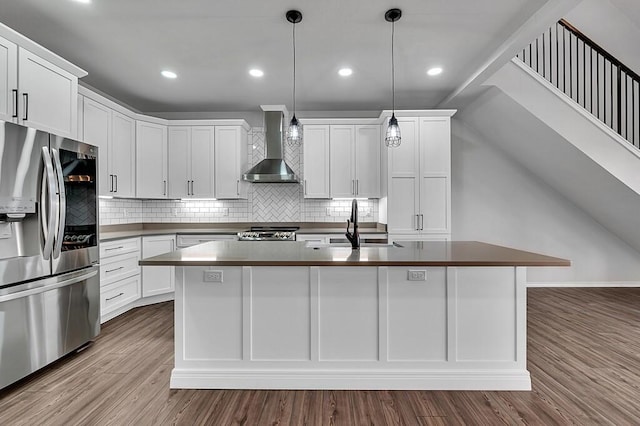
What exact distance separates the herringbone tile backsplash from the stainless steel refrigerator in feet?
7.54

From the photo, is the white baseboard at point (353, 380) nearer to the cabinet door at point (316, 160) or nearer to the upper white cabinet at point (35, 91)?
the upper white cabinet at point (35, 91)

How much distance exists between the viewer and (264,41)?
3.28 meters

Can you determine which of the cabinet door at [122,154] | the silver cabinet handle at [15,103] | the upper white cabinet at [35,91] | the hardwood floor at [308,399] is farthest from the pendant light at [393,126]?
the cabinet door at [122,154]

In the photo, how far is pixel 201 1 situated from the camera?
8.71ft

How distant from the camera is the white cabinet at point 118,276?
3.69 m

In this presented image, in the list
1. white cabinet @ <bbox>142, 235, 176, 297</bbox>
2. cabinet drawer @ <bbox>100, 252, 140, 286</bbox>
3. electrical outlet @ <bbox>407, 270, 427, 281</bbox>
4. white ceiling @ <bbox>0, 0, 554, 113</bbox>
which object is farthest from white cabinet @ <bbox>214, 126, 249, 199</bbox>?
electrical outlet @ <bbox>407, 270, 427, 281</bbox>

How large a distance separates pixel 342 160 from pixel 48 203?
11.6ft

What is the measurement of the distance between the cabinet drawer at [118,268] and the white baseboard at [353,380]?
1.90 meters

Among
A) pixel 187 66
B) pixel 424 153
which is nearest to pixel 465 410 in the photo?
pixel 424 153

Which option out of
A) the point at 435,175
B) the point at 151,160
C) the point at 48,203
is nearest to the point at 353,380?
the point at 48,203

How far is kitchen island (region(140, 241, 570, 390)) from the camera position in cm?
239

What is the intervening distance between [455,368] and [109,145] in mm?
4468

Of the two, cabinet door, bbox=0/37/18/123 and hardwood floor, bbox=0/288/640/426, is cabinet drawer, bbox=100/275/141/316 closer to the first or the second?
hardwood floor, bbox=0/288/640/426

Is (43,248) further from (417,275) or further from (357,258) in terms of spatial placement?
(417,275)
